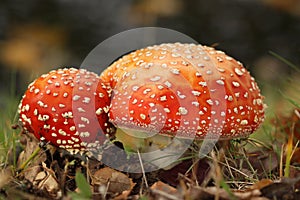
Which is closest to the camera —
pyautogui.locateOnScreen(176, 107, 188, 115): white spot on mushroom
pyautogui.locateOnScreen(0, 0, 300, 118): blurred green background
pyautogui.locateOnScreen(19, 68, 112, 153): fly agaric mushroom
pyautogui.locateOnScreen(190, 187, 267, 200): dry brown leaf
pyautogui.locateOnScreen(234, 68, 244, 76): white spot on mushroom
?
pyautogui.locateOnScreen(190, 187, 267, 200): dry brown leaf

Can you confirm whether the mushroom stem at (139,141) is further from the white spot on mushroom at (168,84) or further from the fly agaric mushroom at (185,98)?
the white spot on mushroom at (168,84)

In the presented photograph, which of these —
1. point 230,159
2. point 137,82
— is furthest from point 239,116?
point 137,82

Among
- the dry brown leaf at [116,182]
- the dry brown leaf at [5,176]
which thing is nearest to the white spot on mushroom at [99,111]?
the dry brown leaf at [116,182]

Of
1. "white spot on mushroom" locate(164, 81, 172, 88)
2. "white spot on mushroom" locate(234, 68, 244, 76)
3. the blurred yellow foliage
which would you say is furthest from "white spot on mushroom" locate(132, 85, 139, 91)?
the blurred yellow foliage

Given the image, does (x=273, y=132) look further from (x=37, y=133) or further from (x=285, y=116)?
(x=37, y=133)

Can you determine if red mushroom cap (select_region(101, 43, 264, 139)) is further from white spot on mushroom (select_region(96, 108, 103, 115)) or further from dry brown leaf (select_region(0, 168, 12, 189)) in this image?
dry brown leaf (select_region(0, 168, 12, 189))

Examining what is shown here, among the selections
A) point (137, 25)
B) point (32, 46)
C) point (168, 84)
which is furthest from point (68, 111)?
point (137, 25)

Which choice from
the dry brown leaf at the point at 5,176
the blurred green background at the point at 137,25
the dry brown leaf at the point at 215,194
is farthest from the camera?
the blurred green background at the point at 137,25
